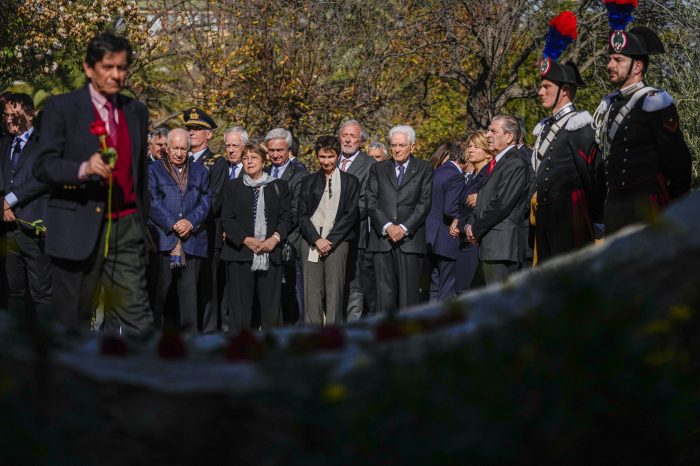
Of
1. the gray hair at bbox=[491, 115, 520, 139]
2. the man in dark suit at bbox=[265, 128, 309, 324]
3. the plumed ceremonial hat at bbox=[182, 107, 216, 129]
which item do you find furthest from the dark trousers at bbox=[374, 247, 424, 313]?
the plumed ceremonial hat at bbox=[182, 107, 216, 129]

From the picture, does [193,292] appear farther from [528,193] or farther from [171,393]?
[171,393]

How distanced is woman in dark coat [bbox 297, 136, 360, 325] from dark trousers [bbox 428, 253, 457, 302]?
1.09 meters

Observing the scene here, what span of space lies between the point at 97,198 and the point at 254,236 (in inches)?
187

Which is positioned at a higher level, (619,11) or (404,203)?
(619,11)

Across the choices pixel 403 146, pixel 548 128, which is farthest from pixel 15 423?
pixel 403 146

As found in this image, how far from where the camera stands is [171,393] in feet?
9.12

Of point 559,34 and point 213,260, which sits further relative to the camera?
point 213,260

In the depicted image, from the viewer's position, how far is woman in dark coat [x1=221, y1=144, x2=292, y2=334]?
1035cm

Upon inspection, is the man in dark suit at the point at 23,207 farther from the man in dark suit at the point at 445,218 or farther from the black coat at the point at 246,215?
the man in dark suit at the point at 445,218

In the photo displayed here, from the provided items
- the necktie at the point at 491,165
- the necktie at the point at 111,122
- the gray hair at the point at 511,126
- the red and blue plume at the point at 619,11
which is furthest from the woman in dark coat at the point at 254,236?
the necktie at the point at 111,122

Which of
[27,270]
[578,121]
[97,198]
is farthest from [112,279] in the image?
[27,270]

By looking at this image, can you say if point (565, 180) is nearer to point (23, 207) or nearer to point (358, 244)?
point (358, 244)

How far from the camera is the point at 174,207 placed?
9906mm

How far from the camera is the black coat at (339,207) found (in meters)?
10.4
